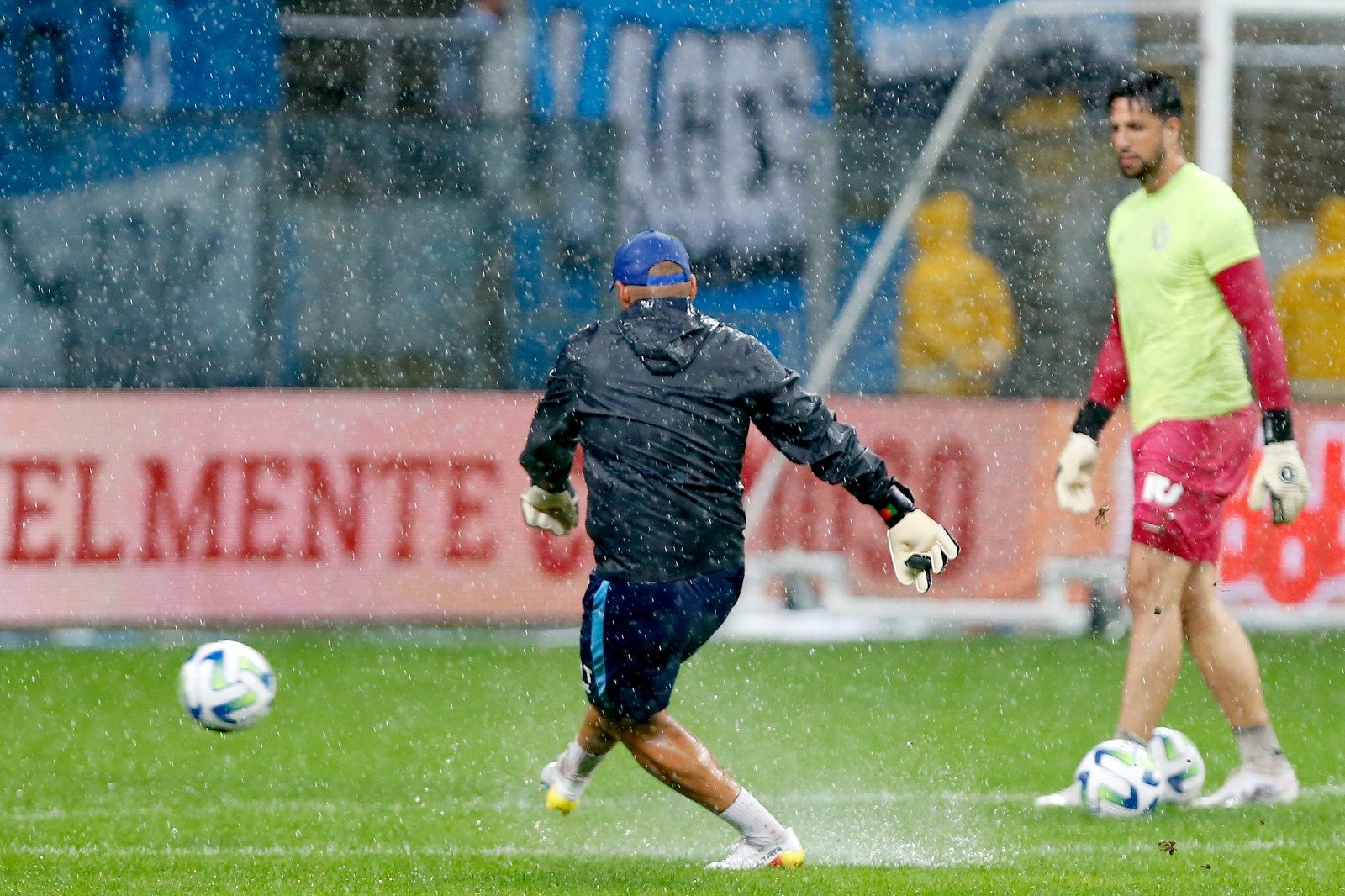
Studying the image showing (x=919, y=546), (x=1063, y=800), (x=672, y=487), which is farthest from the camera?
(x=1063, y=800)

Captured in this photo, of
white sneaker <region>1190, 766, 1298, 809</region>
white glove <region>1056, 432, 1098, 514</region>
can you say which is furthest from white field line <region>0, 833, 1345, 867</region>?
white glove <region>1056, 432, 1098, 514</region>

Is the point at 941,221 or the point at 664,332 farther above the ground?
the point at 664,332

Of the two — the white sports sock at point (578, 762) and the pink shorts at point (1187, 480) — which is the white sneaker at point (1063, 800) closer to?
the pink shorts at point (1187, 480)

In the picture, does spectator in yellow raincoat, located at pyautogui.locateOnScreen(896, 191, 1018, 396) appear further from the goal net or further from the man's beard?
the man's beard

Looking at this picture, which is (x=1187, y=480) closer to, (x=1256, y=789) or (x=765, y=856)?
(x=1256, y=789)

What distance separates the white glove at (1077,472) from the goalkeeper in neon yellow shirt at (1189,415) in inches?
8.7

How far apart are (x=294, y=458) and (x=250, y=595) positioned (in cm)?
72

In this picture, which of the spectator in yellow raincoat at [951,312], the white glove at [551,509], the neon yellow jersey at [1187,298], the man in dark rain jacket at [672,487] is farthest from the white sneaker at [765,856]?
the spectator in yellow raincoat at [951,312]

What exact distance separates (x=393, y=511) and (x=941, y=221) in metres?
3.92

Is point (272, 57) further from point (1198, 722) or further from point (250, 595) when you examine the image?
point (1198, 722)

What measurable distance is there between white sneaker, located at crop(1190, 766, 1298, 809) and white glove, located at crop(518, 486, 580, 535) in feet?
7.46

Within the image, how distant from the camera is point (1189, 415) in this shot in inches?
292

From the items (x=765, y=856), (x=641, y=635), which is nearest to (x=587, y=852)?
(x=765, y=856)

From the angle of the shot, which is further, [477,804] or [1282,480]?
[477,804]
